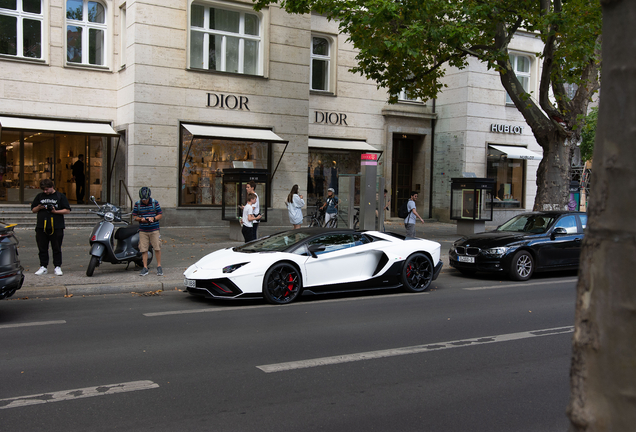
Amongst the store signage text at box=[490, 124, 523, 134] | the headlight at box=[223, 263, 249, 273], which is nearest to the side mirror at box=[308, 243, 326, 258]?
the headlight at box=[223, 263, 249, 273]

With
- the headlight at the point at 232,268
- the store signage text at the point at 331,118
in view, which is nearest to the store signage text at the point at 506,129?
the store signage text at the point at 331,118

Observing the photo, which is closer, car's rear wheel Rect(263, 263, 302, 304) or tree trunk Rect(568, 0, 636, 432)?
tree trunk Rect(568, 0, 636, 432)

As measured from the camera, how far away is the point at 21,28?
64.1 ft

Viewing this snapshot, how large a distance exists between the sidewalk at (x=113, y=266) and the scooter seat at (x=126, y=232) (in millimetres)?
721

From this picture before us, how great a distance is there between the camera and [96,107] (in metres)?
21.0

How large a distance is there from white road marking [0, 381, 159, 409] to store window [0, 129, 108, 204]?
55.4ft

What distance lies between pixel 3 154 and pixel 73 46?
4417mm

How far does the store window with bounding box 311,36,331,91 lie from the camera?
987 inches

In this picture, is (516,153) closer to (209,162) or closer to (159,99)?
(209,162)

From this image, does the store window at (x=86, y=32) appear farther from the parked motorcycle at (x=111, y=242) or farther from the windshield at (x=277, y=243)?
the windshield at (x=277, y=243)

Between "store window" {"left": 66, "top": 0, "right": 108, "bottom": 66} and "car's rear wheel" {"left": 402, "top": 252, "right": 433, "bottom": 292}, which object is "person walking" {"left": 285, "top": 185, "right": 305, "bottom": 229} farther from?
"store window" {"left": 66, "top": 0, "right": 108, "bottom": 66}

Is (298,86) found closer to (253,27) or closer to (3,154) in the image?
(253,27)

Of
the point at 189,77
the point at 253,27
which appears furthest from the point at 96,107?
the point at 253,27

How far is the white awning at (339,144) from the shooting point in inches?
974
